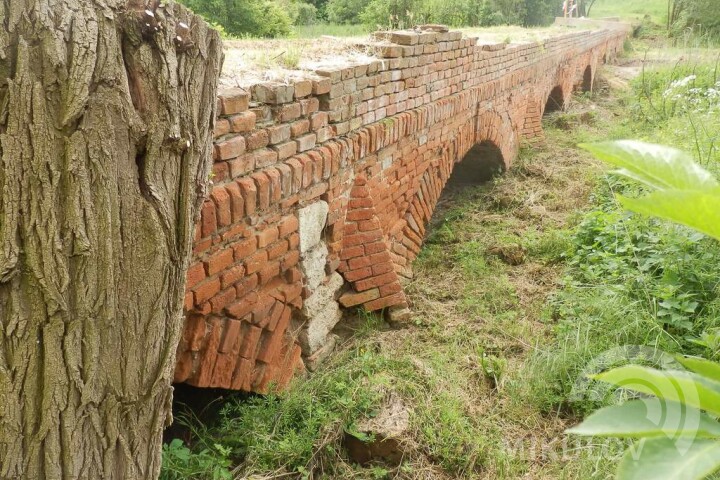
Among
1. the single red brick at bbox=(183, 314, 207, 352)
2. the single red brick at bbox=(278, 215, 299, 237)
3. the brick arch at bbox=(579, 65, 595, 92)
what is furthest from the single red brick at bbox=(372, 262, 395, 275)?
the brick arch at bbox=(579, 65, 595, 92)

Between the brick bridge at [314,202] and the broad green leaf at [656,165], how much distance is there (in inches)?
85.5

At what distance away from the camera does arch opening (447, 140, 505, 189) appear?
7492mm

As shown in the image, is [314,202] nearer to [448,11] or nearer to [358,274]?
[358,274]

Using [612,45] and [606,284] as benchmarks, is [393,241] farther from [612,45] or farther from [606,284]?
[612,45]

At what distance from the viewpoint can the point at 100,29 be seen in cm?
131

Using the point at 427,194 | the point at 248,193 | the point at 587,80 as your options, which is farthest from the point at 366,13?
the point at 248,193

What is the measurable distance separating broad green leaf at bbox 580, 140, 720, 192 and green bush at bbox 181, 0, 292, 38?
569 inches

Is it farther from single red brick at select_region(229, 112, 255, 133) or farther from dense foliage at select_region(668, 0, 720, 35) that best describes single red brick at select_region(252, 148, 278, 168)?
dense foliage at select_region(668, 0, 720, 35)

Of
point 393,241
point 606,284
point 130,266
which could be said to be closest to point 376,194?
point 393,241

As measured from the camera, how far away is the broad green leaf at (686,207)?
20.7 inches

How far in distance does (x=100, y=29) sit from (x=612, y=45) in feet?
70.6

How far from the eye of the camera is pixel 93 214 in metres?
1.39

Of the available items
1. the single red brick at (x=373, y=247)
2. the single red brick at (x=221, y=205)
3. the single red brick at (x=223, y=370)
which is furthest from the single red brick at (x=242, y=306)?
the single red brick at (x=373, y=247)

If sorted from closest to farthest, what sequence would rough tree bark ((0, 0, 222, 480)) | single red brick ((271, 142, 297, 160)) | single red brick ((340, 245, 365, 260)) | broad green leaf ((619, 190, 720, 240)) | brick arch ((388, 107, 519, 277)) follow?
1. broad green leaf ((619, 190, 720, 240))
2. rough tree bark ((0, 0, 222, 480))
3. single red brick ((271, 142, 297, 160))
4. single red brick ((340, 245, 365, 260))
5. brick arch ((388, 107, 519, 277))
